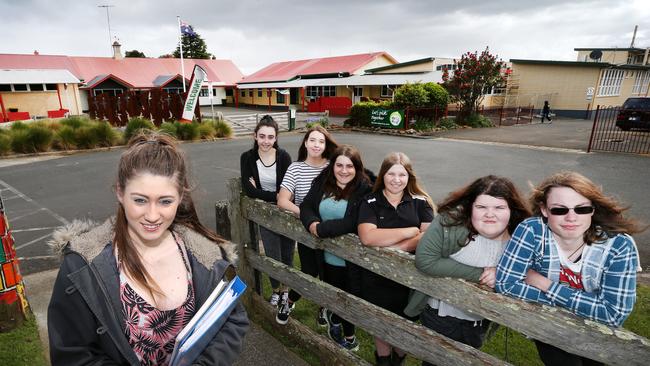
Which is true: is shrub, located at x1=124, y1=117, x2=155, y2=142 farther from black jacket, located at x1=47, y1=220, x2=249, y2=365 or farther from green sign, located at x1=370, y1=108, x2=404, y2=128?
black jacket, located at x1=47, y1=220, x2=249, y2=365

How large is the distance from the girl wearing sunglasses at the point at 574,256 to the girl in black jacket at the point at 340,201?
1226 millimetres

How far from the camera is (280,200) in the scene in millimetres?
3420

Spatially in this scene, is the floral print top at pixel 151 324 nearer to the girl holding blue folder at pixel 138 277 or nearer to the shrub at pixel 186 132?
the girl holding blue folder at pixel 138 277

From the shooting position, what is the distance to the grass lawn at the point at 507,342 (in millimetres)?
3072

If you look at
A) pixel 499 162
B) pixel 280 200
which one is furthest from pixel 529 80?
pixel 280 200

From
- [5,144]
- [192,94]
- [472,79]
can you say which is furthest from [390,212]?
[472,79]

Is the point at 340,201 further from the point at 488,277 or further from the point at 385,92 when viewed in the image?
the point at 385,92

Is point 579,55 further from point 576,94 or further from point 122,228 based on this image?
point 122,228

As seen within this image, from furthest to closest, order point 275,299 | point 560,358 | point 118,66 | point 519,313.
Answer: point 118,66
point 275,299
point 560,358
point 519,313

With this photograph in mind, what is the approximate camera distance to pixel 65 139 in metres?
14.6

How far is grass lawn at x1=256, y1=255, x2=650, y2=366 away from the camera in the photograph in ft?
10.1

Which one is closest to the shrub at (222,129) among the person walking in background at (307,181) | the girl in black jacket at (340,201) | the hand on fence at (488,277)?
the person walking in background at (307,181)

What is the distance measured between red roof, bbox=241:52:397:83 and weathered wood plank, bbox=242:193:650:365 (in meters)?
35.2

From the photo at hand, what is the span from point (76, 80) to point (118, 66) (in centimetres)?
943
